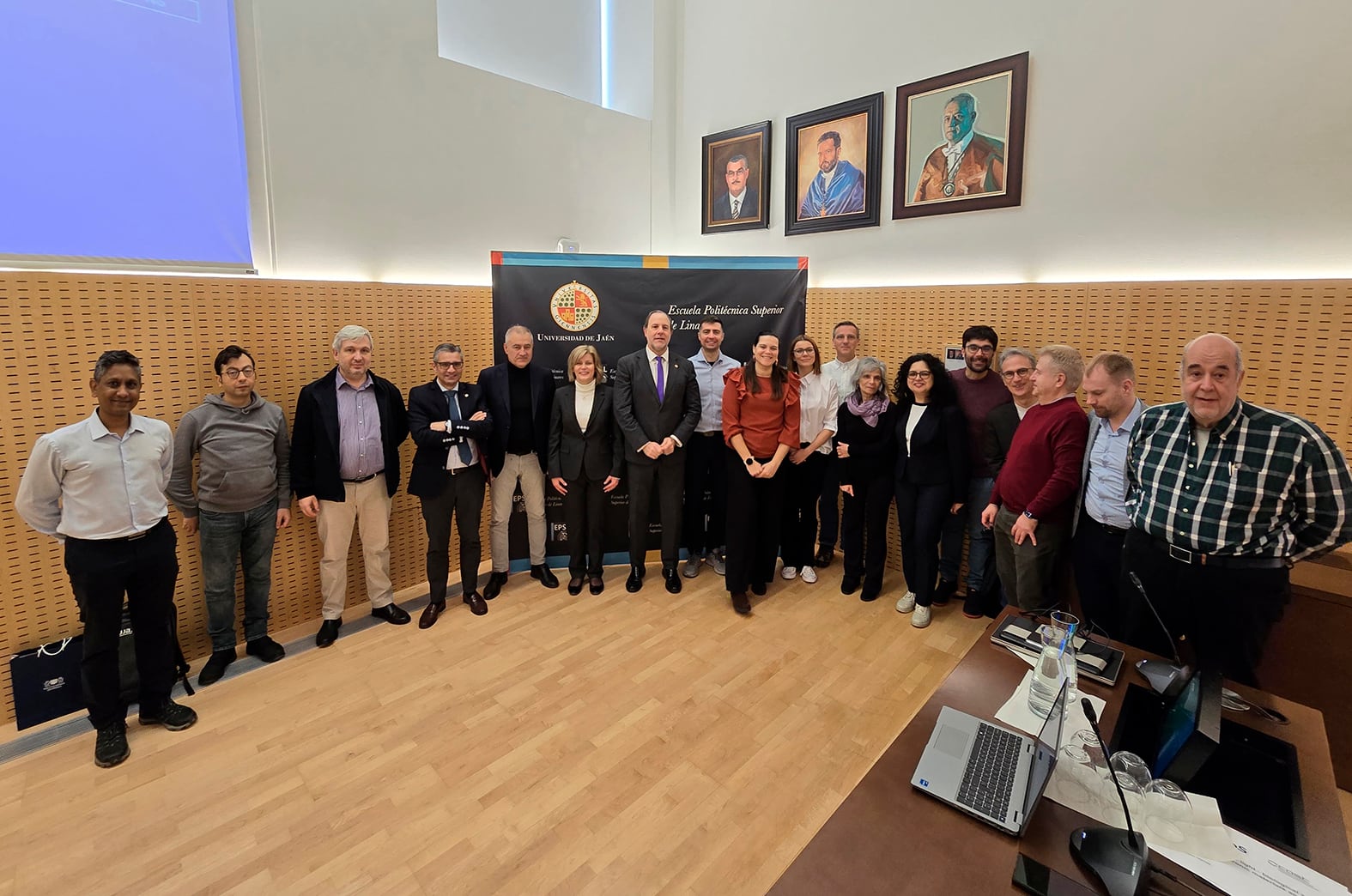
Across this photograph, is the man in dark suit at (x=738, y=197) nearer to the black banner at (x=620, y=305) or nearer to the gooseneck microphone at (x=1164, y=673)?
the black banner at (x=620, y=305)

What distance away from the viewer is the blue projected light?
115 inches

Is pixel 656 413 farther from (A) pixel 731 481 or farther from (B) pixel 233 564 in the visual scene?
(B) pixel 233 564

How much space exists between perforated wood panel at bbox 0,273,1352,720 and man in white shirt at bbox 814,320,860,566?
401 millimetres

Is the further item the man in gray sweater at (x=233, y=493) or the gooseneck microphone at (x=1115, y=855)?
the man in gray sweater at (x=233, y=493)

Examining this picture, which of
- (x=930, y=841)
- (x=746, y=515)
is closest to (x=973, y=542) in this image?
(x=746, y=515)

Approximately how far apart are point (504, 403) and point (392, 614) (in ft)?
5.09

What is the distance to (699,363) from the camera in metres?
4.43

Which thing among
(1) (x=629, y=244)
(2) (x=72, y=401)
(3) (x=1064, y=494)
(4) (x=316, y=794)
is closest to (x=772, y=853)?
(4) (x=316, y=794)

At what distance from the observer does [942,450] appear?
12.5 ft

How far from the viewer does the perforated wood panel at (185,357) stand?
291cm

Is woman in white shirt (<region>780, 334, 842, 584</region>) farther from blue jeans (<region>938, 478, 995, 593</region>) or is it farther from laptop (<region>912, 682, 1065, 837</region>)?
laptop (<region>912, 682, 1065, 837</region>)

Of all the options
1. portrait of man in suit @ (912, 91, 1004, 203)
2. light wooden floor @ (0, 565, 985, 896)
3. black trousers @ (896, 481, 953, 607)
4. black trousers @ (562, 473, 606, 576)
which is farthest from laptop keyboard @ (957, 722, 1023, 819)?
portrait of man in suit @ (912, 91, 1004, 203)

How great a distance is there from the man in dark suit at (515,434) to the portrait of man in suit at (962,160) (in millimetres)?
3069

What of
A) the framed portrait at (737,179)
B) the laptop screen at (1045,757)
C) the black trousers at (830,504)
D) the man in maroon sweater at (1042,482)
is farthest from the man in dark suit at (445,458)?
the laptop screen at (1045,757)
